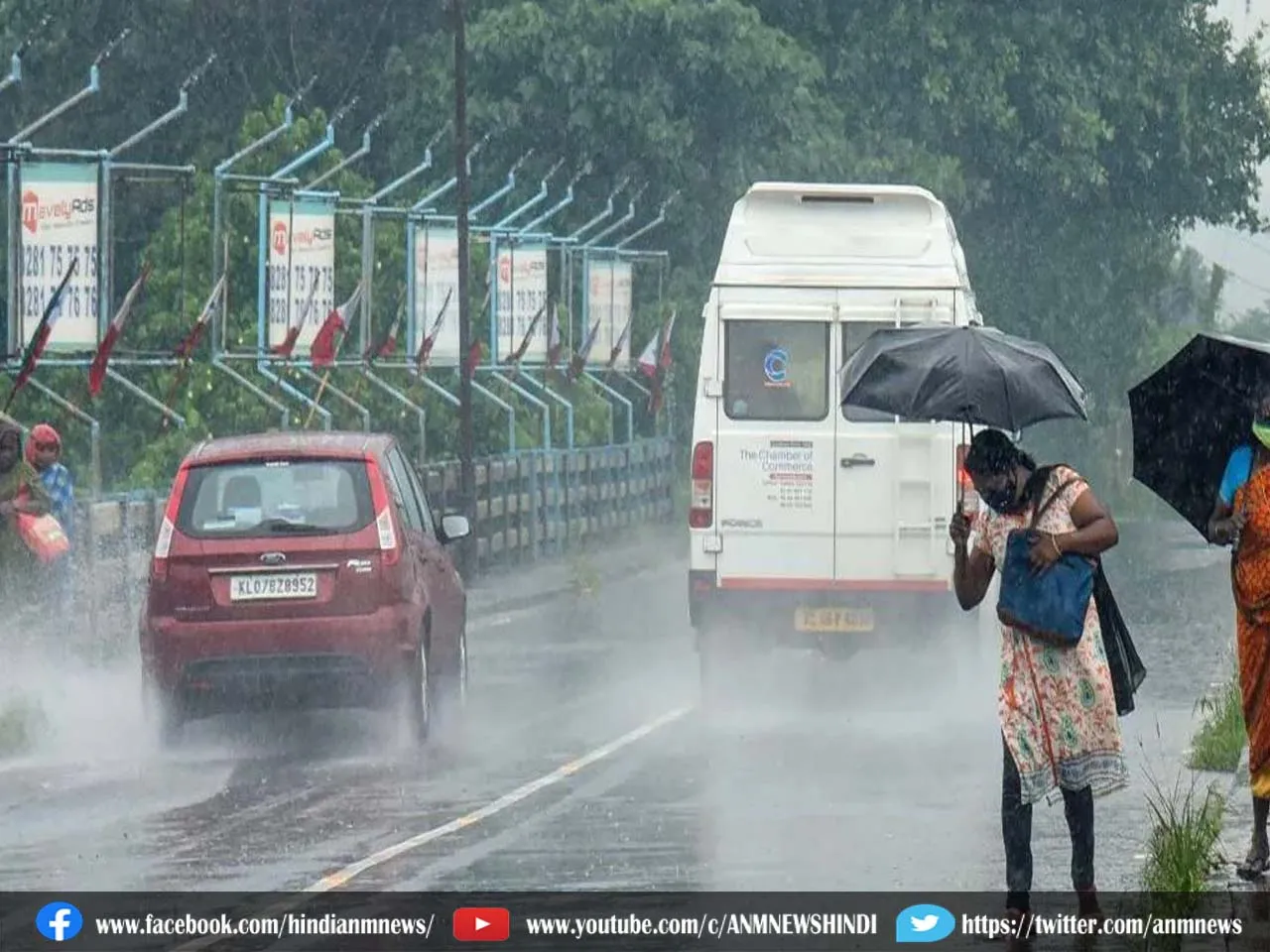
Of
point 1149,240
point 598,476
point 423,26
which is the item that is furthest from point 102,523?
point 1149,240

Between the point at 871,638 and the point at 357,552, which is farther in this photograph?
the point at 871,638

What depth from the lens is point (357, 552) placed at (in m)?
18.0

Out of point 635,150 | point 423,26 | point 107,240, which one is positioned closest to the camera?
point 107,240

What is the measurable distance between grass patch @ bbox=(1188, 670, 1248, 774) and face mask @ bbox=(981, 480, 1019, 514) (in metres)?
4.99

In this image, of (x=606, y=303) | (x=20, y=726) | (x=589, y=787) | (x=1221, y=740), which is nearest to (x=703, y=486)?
(x=20, y=726)

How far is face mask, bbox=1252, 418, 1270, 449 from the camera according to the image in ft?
39.7

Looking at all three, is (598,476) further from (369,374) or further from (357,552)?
(357,552)

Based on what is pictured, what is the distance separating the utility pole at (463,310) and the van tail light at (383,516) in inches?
680

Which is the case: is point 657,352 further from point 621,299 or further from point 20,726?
point 20,726

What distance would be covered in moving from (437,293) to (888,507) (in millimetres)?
16722

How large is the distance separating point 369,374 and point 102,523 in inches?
473

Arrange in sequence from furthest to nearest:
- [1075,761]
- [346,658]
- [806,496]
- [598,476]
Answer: [598,476] < [806,496] < [346,658] < [1075,761]

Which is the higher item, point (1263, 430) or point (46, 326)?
point (1263, 430)

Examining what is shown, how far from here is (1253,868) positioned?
11984 mm
